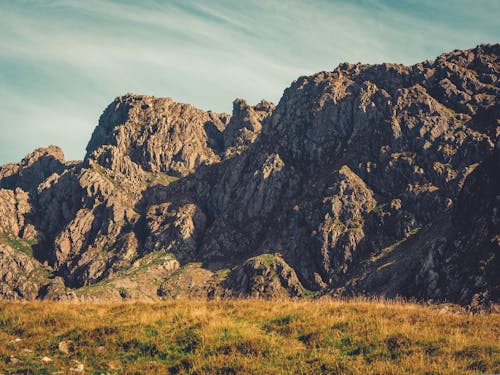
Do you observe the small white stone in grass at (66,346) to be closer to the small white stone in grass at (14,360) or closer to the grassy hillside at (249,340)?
the grassy hillside at (249,340)

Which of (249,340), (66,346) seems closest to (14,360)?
(66,346)

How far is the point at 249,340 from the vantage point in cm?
1698

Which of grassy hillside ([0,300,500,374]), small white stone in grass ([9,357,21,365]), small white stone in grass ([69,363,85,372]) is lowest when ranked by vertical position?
small white stone in grass ([9,357,21,365])

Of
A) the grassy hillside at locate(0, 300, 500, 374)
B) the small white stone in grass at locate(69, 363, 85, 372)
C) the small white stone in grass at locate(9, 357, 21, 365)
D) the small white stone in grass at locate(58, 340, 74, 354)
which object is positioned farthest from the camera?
the small white stone in grass at locate(58, 340, 74, 354)

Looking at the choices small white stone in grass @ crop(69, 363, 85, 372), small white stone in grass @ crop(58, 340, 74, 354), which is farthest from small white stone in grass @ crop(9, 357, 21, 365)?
small white stone in grass @ crop(69, 363, 85, 372)

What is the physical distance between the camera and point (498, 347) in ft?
51.4

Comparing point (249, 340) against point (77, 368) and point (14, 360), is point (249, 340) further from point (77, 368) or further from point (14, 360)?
point (14, 360)

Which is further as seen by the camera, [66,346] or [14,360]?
[66,346]

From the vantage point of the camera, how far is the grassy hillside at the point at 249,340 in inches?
597

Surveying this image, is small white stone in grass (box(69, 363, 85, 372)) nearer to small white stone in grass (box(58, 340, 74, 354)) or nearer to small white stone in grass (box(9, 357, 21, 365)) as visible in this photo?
small white stone in grass (box(58, 340, 74, 354))

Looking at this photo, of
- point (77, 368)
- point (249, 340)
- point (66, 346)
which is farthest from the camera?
point (66, 346)

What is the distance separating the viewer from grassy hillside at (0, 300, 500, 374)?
15172 millimetres

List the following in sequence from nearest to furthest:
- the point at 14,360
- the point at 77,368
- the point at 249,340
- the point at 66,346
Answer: the point at 77,368 → the point at 14,360 → the point at 249,340 → the point at 66,346

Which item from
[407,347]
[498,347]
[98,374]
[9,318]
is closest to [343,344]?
[407,347]
